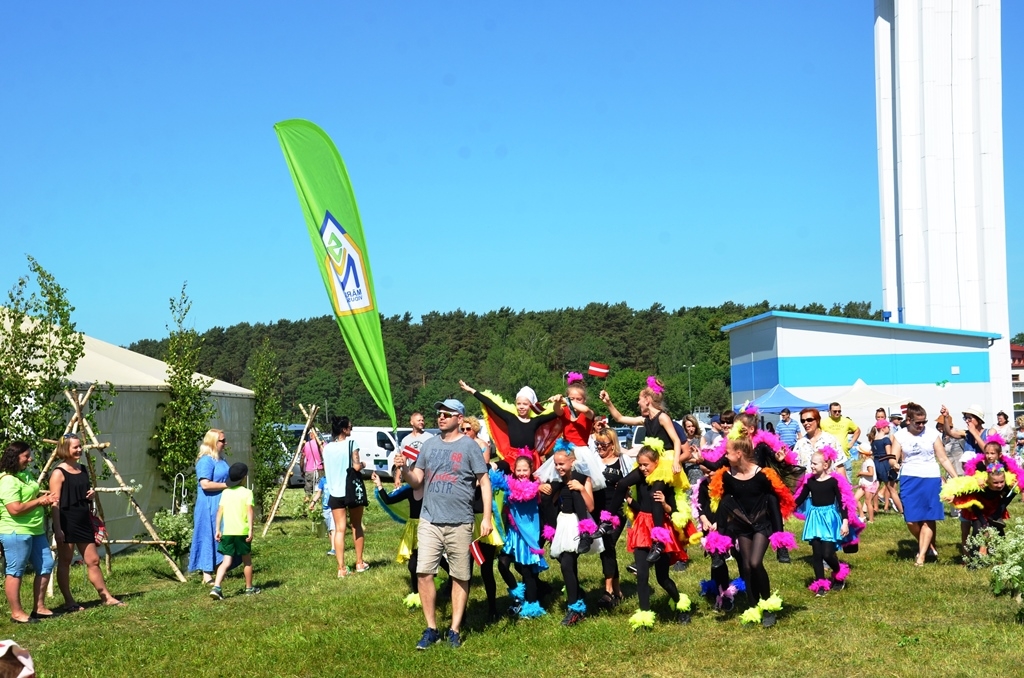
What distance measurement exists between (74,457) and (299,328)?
12144 cm

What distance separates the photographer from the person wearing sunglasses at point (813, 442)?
10.6 meters

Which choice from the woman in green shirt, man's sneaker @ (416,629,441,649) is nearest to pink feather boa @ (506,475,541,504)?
man's sneaker @ (416,629,441,649)

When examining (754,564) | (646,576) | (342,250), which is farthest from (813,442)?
(342,250)

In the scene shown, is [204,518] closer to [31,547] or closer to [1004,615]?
[31,547]

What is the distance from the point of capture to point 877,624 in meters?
8.56

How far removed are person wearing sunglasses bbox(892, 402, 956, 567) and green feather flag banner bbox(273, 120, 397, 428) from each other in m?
6.01

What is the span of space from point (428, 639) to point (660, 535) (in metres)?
2.05

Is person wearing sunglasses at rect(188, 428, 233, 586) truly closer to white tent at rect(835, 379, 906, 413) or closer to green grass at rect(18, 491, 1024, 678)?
green grass at rect(18, 491, 1024, 678)

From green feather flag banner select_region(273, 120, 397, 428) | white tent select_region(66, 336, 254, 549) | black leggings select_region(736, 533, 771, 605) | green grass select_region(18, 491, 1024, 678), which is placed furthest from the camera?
white tent select_region(66, 336, 254, 549)

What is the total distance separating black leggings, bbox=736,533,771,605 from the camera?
8.48 m

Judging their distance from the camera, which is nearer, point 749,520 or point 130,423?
point 749,520

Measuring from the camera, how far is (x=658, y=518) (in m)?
8.80

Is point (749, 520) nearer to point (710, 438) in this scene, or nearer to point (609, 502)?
point (609, 502)

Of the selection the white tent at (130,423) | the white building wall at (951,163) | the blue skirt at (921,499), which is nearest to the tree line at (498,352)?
the white building wall at (951,163)
